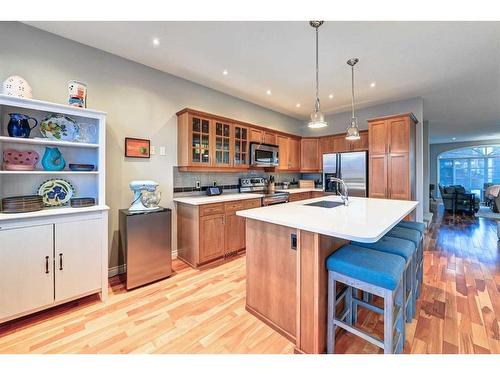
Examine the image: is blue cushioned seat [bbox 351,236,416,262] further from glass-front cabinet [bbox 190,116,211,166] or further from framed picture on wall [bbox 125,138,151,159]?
framed picture on wall [bbox 125,138,151,159]

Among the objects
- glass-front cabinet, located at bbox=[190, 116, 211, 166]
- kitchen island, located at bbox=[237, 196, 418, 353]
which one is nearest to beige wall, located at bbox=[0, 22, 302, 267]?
glass-front cabinet, located at bbox=[190, 116, 211, 166]

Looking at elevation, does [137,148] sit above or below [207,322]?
above

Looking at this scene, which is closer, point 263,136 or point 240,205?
point 240,205

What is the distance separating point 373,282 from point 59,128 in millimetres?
3024

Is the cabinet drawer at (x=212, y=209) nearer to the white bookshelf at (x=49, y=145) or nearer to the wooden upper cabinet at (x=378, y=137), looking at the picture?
the white bookshelf at (x=49, y=145)

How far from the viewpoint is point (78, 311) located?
77.7 inches

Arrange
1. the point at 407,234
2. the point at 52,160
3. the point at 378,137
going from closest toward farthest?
1. the point at 407,234
2. the point at 52,160
3. the point at 378,137

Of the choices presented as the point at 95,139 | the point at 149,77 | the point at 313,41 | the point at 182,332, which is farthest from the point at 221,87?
the point at 182,332

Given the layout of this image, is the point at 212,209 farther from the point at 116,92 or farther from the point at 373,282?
the point at 373,282

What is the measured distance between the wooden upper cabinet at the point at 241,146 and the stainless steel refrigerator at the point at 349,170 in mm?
1933

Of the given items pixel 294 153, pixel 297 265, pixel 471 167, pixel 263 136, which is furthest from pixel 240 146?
pixel 471 167

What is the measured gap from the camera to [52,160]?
2.15 metres

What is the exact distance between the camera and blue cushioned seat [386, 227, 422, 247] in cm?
192
